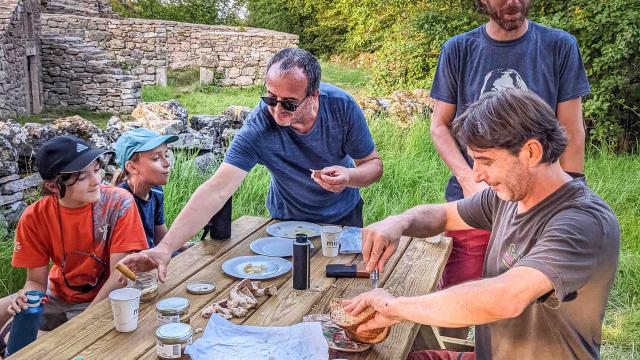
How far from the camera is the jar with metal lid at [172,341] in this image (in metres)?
1.80

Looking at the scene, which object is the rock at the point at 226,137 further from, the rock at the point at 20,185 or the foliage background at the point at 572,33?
the foliage background at the point at 572,33

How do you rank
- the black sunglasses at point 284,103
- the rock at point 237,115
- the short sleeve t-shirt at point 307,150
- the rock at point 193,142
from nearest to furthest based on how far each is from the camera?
the black sunglasses at point 284,103 < the short sleeve t-shirt at point 307,150 < the rock at point 193,142 < the rock at point 237,115

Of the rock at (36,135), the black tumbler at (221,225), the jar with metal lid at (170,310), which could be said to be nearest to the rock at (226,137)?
the rock at (36,135)

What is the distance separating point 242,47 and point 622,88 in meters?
12.1

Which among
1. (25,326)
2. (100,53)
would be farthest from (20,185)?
(100,53)

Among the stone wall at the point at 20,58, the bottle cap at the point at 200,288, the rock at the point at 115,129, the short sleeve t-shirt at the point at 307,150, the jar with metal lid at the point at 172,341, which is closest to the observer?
the jar with metal lid at the point at 172,341

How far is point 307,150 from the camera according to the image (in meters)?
3.19

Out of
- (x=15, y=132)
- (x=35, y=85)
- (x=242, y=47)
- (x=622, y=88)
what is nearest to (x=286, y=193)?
(x=15, y=132)

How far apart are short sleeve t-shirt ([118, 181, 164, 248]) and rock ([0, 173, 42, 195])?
63.9 inches

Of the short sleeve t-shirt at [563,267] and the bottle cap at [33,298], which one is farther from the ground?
the short sleeve t-shirt at [563,267]

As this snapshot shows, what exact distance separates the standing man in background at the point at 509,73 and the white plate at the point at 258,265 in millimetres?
997

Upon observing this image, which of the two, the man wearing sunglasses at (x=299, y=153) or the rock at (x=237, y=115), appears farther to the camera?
the rock at (x=237, y=115)

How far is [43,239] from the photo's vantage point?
2.82 m

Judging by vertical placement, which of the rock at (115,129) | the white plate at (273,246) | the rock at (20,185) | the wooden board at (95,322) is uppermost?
the rock at (115,129)
